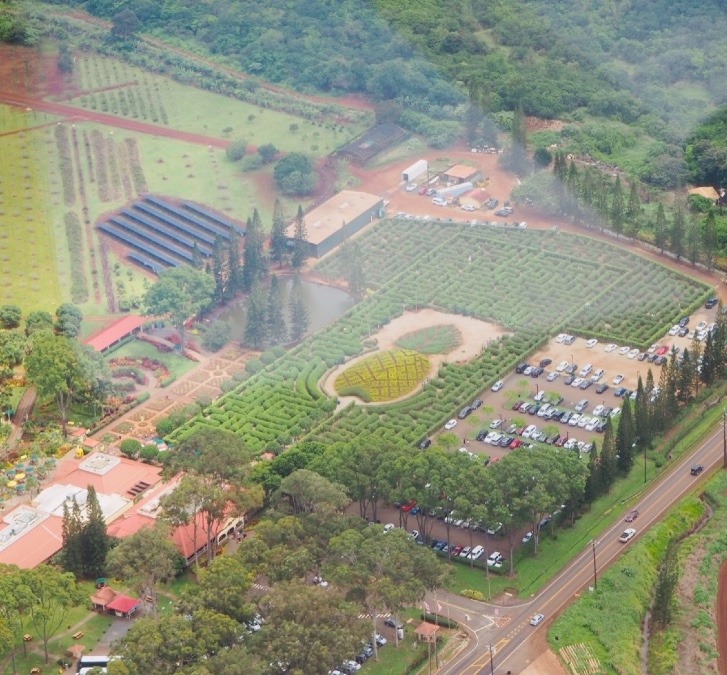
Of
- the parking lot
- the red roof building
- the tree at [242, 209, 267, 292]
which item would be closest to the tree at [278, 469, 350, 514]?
the parking lot

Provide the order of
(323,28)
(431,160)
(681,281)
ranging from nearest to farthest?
(681,281) < (431,160) < (323,28)

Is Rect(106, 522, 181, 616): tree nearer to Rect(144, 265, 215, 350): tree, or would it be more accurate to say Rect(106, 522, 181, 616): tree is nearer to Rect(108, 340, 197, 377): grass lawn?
Rect(108, 340, 197, 377): grass lawn

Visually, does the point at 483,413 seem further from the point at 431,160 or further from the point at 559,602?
the point at 431,160

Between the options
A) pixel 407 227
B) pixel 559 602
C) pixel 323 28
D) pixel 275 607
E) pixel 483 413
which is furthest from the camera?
pixel 323 28

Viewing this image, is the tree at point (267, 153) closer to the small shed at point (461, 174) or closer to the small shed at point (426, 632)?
the small shed at point (461, 174)

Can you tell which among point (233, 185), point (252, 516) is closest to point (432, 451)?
point (252, 516)
